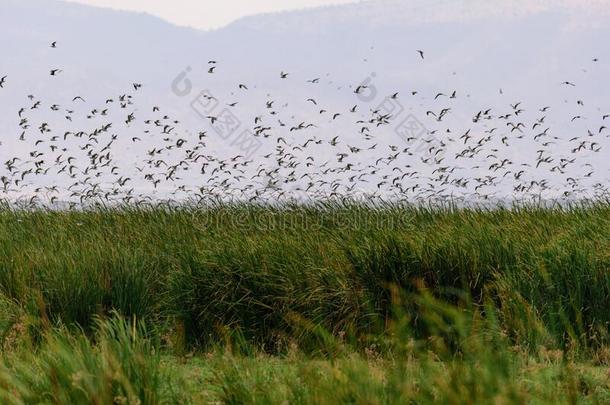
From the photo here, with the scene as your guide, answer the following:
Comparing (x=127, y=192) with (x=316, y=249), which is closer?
(x=316, y=249)

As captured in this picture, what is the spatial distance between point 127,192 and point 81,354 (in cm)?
1259

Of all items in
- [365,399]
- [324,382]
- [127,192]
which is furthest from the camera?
[127,192]

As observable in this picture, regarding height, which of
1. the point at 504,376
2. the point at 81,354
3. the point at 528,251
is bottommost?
the point at 528,251

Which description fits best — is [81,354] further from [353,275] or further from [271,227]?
[271,227]

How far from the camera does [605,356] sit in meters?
9.67

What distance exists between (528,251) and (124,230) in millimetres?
6866

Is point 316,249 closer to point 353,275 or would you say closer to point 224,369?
point 353,275

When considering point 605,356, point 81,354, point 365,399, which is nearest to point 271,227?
point 605,356

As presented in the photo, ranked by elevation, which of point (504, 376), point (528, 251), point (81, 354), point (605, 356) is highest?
point (81, 354)

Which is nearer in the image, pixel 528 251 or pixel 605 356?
pixel 605 356

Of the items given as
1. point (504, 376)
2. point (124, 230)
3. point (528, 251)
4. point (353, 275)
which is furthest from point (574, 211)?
point (504, 376)

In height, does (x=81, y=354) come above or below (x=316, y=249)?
above

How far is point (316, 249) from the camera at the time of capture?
12.1m

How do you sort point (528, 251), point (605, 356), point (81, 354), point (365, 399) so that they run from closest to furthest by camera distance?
point (365, 399)
point (81, 354)
point (605, 356)
point (528, 251)
